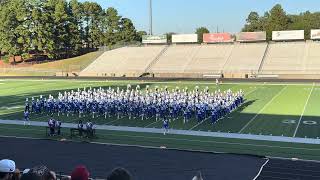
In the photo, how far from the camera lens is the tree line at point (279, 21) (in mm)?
72188

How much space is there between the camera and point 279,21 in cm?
7350

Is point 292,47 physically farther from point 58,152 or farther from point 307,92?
point 58,152

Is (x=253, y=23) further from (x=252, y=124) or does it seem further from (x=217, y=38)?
(x=252, y=124)

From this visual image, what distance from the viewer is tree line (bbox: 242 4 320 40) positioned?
72.2 metres

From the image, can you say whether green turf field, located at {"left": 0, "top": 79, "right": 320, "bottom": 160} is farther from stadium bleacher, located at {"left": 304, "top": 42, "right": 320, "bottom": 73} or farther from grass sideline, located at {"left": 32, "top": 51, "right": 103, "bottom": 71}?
grass sideline, located at {"left": 32, "top": 51, "right": 103, "bottom": 71}

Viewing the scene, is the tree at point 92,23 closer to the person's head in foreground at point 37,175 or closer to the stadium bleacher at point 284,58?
the stadium bleacher at point 284,58

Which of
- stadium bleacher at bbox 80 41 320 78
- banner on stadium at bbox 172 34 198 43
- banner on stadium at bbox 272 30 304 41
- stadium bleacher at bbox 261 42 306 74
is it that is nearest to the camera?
stadium bleacher at bbox 261 42 306 74

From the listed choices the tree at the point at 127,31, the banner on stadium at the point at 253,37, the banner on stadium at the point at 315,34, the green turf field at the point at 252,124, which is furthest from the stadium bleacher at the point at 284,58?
the tree at the point at 127,31

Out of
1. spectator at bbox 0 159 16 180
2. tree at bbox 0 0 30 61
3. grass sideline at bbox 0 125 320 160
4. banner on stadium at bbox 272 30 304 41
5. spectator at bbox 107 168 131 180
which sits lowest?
grass sideline at bbox 0 125 320 160

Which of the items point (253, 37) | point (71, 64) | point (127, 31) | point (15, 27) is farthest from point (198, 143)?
point (127, 31)

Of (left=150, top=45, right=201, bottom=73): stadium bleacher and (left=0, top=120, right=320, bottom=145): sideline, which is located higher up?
(left=150, top=45, right=201, bottom=73): stadium bleacher

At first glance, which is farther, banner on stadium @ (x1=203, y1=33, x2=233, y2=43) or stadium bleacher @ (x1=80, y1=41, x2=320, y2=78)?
banner on stadium @ (x1=203, y1=33, x2=233, y2=43)

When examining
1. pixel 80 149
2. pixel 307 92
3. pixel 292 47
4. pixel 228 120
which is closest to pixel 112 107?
pixel 228 120

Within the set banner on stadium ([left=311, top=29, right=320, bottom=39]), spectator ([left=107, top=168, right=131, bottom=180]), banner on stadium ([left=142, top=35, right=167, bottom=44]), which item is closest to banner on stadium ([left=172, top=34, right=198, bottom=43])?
banner on stadium ([left=142, top=35, right=167, bottom=44])
